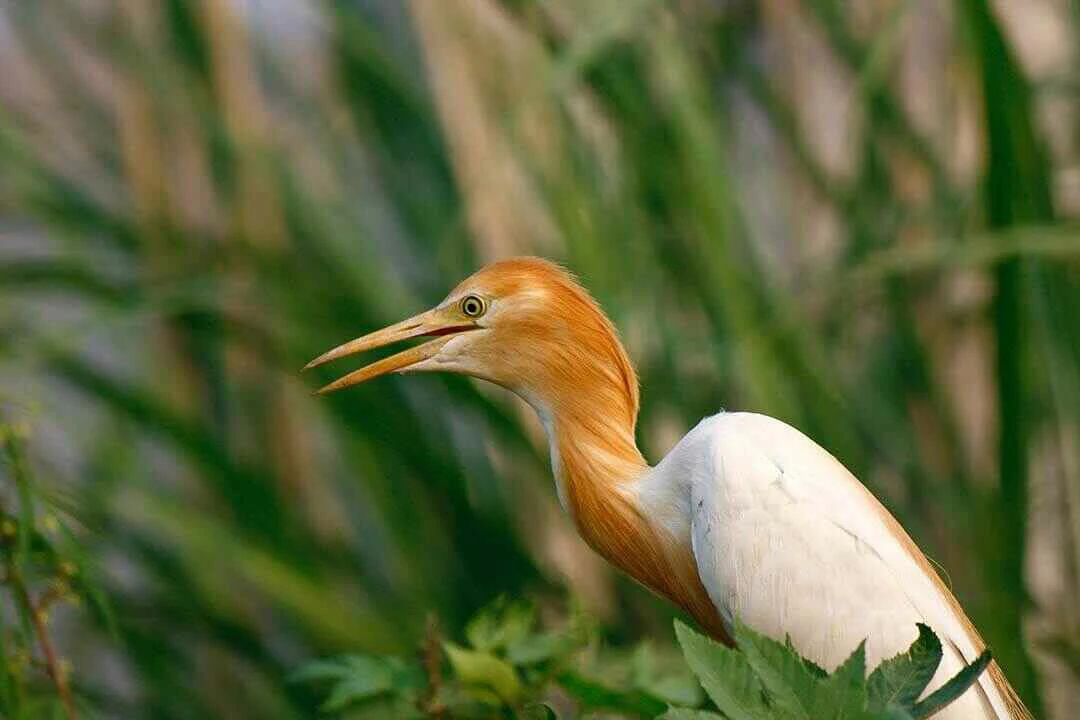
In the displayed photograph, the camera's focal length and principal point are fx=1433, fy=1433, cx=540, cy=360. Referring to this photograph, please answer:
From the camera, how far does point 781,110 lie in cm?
143

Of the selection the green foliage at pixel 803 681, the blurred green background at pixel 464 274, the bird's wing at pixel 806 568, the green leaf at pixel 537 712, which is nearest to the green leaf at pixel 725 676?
the green foliage at pixel 803 681

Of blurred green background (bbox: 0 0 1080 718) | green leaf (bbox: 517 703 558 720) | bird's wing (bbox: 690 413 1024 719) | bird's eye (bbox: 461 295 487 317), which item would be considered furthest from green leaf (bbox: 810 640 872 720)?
blurred green background (bbox: 0 0 1080 718)

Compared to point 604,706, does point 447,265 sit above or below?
above

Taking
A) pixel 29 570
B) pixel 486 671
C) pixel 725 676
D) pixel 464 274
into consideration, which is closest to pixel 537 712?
pixel 486 671

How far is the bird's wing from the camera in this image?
756 mm

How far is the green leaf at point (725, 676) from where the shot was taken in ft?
1.48

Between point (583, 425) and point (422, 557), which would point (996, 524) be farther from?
point (422, 557)

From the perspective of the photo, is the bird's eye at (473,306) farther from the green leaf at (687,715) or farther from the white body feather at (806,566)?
the green leaf at (687,715)

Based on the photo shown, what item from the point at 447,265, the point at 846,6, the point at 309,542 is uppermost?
the point at 846,6

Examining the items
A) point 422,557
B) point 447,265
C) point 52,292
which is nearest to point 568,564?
point 422,557

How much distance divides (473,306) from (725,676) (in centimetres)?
40

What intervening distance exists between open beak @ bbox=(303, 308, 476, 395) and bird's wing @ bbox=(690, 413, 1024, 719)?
0.16 metres

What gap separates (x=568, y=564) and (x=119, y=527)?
1.42 feet

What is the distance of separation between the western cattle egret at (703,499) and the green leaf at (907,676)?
296 millimetres
